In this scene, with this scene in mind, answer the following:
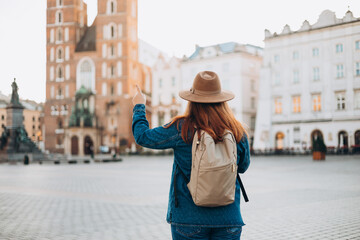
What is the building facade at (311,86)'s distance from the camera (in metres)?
43.8

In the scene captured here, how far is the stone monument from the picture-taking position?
3841 centimetres

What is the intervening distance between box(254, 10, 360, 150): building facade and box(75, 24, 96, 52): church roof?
1266 inches


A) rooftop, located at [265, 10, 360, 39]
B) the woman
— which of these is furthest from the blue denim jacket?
rooftop, located at [265, 10, 360, 39]

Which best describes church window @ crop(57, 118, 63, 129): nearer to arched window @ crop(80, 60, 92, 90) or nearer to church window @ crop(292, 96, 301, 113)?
arched window @ crop(80, 60, 92, 90)

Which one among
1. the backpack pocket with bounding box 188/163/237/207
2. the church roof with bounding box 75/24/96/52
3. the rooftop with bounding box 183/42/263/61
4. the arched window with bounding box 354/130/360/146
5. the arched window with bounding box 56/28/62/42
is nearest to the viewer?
the backpack pocket with bounding box 188/163/237/207

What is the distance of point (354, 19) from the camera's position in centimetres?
4362

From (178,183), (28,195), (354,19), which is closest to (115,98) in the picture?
(354,19)

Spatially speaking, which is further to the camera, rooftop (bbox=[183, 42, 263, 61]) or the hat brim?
rooftop (bbox=[183, 42, 263, 61])

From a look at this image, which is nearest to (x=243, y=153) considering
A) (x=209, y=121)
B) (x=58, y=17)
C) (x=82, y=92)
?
(x=209, y=121)

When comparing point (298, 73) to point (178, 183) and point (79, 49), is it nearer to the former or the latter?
point (79, 49)

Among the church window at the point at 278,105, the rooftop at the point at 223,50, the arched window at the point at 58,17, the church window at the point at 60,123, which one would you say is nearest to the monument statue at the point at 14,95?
the church window at the point at 278,105

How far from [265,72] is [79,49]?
1339 inches

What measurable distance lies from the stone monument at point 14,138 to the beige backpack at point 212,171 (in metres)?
37.9

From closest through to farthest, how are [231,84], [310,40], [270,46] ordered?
[310,40]
[270,46]
[231,84]
